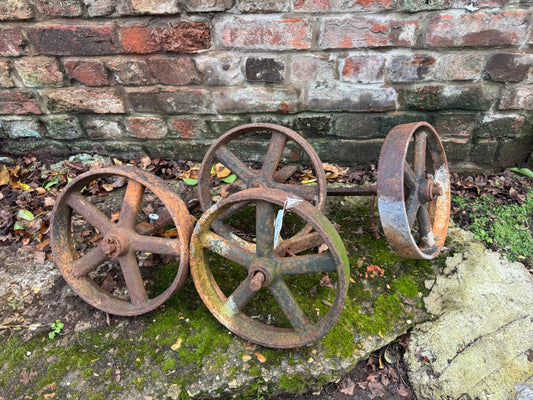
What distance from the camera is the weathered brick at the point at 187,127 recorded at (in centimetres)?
303

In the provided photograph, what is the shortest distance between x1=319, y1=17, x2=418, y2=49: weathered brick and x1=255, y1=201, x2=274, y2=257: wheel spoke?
4.84ft

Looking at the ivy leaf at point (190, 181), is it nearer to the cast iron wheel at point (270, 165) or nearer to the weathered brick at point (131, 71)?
the cast iron wheel at point (270, 165)

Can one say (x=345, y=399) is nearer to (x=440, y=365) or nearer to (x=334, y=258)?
(x=440, y=365)

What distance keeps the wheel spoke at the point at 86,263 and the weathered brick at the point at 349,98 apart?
6.29 ft

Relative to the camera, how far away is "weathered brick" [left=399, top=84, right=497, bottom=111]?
2660mm

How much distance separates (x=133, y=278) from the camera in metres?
2.04

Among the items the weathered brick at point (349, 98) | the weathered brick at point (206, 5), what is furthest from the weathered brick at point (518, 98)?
the weathered brick at point (206, 5)

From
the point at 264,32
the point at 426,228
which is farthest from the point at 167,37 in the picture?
the point at 426,228

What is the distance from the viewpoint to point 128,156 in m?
3.31

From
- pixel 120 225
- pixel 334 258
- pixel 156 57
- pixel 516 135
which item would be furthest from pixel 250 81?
pixel 516 135

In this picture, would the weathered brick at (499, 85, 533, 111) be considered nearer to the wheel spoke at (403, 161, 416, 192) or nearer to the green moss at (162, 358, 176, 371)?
the wheel spoke at (403, 161, 416, 192)

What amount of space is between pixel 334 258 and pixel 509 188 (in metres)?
2.28

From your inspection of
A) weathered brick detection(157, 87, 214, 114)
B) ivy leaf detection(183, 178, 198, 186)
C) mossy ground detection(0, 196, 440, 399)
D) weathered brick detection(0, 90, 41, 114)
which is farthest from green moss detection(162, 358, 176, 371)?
weathered brick detection(0, 90, 41, 114)

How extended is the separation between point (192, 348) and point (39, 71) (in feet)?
8.23
